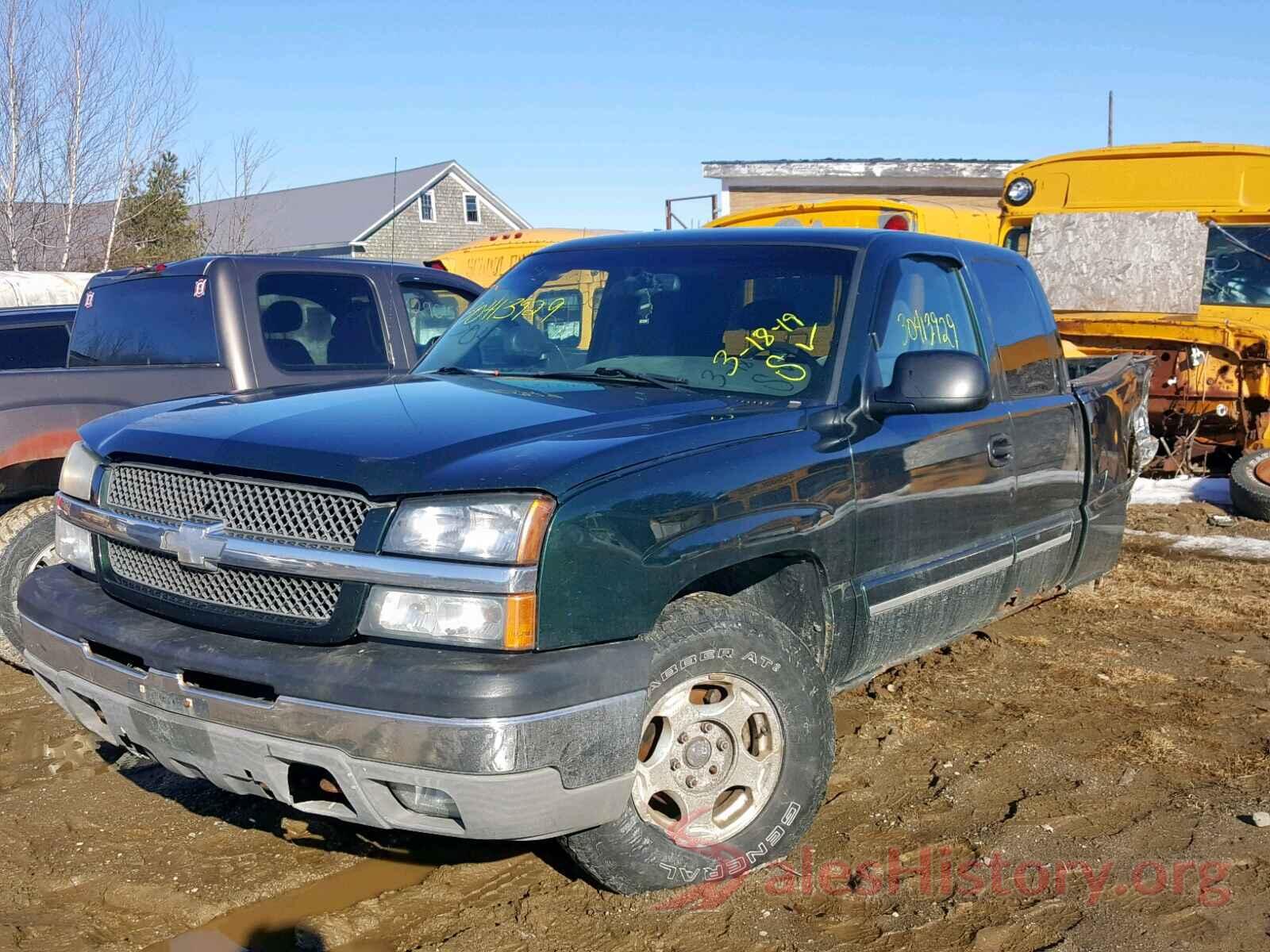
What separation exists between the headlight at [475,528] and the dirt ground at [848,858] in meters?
1.08

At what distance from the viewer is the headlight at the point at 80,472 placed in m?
3.65

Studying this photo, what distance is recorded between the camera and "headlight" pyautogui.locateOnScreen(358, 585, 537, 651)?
284cm

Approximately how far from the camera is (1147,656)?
19.0 ft

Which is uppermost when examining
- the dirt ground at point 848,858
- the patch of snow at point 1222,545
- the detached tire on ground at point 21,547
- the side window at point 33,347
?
the side window at point 33,347

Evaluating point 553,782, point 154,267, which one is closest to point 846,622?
point 553,782

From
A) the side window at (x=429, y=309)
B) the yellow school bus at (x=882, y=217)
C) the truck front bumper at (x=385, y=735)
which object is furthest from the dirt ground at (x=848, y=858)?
the yellow school bus at (x=882, y=217)

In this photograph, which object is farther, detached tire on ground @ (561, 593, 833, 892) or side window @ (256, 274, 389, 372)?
side window @ (256, 274, 389, 372)

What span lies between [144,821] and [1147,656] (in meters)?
4.43

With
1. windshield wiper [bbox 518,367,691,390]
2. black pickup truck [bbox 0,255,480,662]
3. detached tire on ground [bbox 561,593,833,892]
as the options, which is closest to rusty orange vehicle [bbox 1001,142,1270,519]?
black pickup truck [bbox 0,255,480,662]

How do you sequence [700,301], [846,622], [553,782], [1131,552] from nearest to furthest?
1. [553,782]
2. [846,622]
3. [700,301]
4. [1131,552]

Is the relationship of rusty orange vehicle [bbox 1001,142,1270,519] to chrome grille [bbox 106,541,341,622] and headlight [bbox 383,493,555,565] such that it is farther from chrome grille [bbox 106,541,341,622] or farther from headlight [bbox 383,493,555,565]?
chrome grille [bbox 106,541,341,622]

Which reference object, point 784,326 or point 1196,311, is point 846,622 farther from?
point 1196,311

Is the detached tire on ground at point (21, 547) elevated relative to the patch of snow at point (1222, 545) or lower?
elevated

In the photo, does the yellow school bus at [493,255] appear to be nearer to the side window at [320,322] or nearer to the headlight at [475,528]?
the side window at [320,322]
